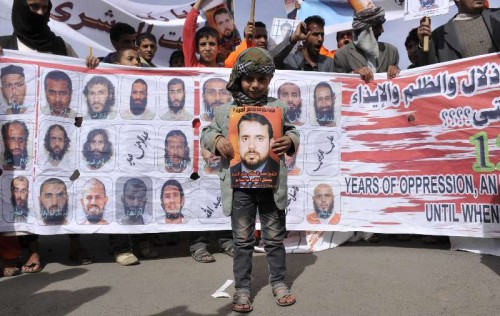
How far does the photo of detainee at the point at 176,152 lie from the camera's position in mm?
3949

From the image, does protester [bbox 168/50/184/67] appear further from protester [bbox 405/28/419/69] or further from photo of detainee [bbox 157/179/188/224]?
protester [bbox 405/28/419/69]

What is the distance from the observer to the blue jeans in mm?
2752

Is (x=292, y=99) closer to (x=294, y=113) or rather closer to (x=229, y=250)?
(x=294, y=113)

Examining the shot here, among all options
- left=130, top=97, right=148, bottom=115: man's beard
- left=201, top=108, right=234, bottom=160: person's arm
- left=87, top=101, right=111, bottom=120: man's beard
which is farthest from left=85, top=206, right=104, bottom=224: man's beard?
left=201, top=108, right=234, bottom=160: person's arm

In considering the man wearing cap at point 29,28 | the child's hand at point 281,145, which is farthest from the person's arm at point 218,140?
the man wearing cap at point 29,28

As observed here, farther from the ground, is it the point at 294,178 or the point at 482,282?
the point at 294,178

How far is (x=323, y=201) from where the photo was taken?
4.11 metres

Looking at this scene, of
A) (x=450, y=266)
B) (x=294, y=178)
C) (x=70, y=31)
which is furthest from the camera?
(x=70, y=31)

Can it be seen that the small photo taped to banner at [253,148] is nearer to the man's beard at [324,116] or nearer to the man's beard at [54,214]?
the man's beard at [324,116]

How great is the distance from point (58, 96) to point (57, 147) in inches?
16.9

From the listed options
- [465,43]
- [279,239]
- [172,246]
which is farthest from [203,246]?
[465,43]

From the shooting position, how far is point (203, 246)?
389cm

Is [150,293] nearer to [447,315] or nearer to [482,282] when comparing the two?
[447,315]

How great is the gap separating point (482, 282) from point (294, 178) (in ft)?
5.69
